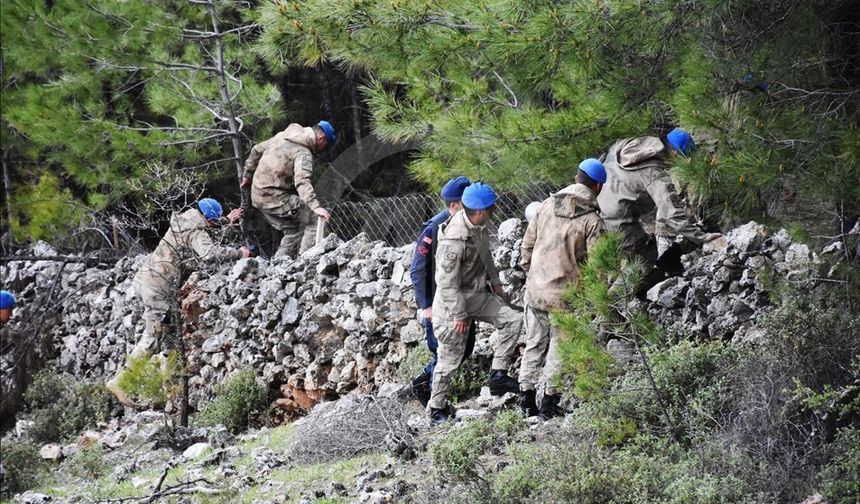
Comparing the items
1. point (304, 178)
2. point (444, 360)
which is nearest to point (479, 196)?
point (444, 360)

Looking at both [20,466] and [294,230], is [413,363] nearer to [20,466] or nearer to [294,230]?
[294,230]

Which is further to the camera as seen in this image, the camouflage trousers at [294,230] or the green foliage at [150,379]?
the camouflage trousers at [294,230]

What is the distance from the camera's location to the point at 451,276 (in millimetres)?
8367

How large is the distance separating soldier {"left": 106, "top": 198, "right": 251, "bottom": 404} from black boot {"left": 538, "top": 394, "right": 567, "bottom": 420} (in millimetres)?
4302

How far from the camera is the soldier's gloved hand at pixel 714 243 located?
8578mm

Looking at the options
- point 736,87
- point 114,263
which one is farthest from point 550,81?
point 114,263

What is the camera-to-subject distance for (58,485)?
10.2 metres

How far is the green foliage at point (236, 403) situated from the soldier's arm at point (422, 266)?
2.94m

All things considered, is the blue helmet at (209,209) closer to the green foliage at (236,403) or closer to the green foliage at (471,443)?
the green foliage at (236,403)

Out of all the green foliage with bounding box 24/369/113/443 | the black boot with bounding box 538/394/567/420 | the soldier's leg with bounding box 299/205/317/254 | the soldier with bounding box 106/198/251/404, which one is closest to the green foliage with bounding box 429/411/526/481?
the black boot with bounding box 538/394/567/420

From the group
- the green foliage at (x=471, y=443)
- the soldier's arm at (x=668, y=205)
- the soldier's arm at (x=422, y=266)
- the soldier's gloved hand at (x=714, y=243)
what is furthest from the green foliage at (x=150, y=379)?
the soldier's gloved hand at (x=714, y=243)

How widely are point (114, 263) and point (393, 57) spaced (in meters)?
8.85

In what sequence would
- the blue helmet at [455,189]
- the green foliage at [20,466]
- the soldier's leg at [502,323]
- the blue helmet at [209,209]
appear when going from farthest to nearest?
1. the blue helmet at [209,209]
2. the green foliage at [20,466]
3. the blue helmet at [455,189]
4. the soldier's leg at [502,323]

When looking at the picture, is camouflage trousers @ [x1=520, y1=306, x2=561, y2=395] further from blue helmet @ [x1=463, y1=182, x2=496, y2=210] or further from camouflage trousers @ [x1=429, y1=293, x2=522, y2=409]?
blue helmet @ [x1=463, y1=182, x2=496, y2=210]
